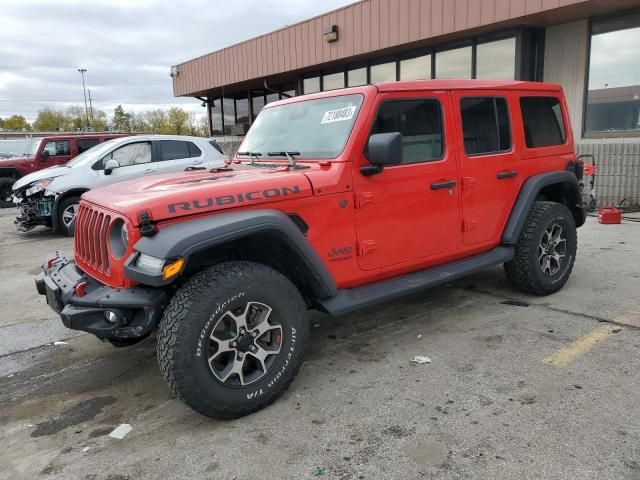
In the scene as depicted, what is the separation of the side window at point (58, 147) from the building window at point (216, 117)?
25.4ft

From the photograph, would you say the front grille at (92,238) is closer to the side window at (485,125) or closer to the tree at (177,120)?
the side window at (485,125)

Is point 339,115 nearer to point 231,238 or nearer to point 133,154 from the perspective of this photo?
point 231,238

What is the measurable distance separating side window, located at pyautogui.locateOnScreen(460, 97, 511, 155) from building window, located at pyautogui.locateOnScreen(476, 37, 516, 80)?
21.5 ft

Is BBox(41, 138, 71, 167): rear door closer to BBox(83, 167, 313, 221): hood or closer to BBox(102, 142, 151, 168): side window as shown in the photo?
BBox(102, 142, 151, 168): side window

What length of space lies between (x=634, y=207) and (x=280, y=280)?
861cm

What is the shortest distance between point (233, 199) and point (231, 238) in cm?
27

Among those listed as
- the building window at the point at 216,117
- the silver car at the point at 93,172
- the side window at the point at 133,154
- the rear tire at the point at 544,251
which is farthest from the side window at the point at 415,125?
the building window at the point at 216,117

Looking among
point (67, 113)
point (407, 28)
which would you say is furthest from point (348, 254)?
point (67, 113)

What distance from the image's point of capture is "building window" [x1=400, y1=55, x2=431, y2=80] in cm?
1172

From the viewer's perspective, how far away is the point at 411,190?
3.67 meters

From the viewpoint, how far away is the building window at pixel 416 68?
11719mm

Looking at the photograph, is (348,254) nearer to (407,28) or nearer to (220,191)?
(220,191)

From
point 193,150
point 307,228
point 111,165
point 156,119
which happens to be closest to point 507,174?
point 307,228

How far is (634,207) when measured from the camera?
920cm
